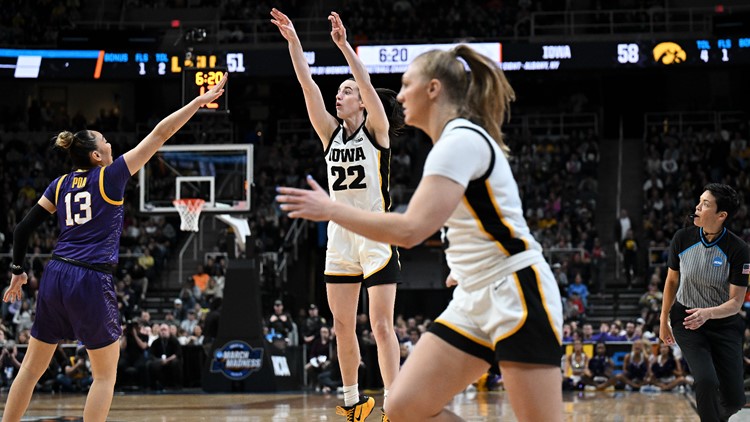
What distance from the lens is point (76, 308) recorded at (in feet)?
21.0

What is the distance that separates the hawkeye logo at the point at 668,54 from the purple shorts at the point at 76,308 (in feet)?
67.6

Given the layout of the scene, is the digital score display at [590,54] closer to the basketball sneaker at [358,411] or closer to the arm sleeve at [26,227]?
the basketball sneaker at [358,411]

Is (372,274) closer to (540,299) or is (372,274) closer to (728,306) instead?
(728,306)

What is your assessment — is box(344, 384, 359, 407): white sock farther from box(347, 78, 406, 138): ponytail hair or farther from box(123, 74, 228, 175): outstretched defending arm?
box(123, 74, 228, 175): outstretched defending arm

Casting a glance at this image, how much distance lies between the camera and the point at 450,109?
4512 mm

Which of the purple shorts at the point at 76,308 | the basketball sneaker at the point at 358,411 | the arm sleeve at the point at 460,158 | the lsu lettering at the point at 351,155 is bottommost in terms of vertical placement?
the basketball sneaker at the point at 358,411

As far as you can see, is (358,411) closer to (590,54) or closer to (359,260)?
(359,260)

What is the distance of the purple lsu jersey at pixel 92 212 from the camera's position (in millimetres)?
6508

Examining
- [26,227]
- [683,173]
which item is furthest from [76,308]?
[683,173]

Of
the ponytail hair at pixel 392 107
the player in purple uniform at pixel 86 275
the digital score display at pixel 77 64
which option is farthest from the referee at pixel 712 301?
the digital score display at pixel 77 64

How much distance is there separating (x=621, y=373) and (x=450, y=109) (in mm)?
13478

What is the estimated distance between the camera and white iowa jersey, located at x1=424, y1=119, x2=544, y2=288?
426 centimetres

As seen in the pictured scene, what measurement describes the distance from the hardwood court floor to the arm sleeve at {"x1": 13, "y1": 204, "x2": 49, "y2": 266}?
3.65m

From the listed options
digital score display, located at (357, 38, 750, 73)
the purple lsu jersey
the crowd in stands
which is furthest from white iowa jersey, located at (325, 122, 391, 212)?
the crowd in stands
